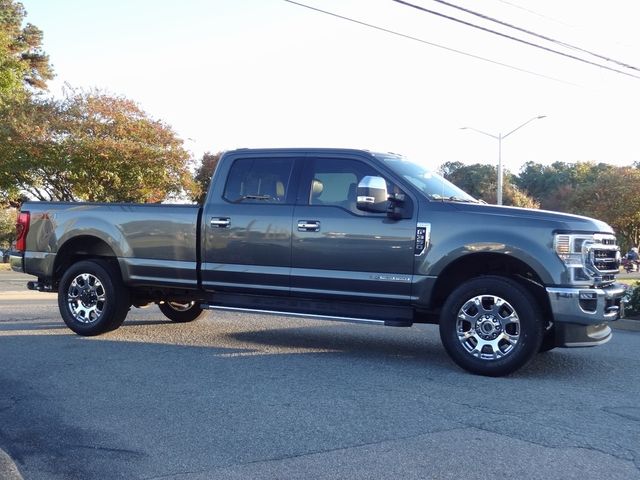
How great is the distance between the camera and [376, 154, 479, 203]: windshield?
762 centimetres

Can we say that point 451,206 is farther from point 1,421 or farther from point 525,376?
point 1,421

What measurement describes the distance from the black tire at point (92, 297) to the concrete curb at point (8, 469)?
176 inches

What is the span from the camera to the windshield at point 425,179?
762 cm

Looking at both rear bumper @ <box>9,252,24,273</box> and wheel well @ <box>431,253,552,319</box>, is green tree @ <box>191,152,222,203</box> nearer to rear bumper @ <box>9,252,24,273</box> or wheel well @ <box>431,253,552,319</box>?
rear bumper @ <box>9,252,24,273</box>

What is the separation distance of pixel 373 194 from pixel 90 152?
23.3m

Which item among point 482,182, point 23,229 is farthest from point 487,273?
point 482,182

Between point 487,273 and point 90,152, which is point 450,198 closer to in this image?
point 487,273

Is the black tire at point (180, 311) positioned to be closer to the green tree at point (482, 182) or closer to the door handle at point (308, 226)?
the door handle at point (308, 226)

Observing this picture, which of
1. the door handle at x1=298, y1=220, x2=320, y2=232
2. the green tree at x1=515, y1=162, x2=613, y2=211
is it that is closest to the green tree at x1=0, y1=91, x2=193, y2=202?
the door handle at x1=298, y1=220, x2=320, y2=232

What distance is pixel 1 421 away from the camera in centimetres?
537

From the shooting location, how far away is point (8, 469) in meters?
4.21

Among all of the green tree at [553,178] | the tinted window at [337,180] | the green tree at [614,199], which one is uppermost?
the green tree at [553,178]

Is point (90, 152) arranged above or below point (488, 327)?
above

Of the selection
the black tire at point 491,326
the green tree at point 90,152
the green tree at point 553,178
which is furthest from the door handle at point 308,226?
the green tree at point 553,178
